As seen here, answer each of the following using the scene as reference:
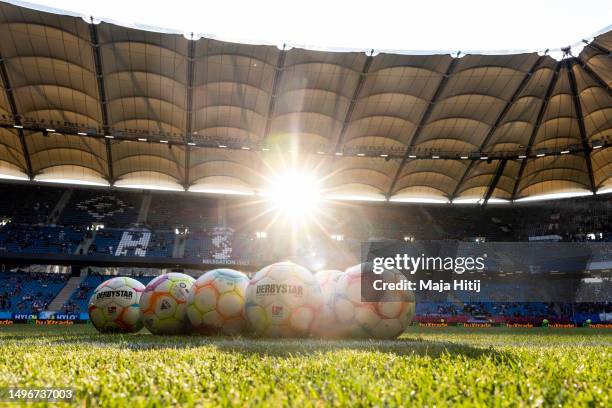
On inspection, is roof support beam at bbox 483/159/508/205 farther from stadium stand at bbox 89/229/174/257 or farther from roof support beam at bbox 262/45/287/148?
stadium stand at bbox 89/229/174/257

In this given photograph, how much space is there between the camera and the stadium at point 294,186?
12.0 metres

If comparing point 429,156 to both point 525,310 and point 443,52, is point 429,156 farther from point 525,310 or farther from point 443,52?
point 525,310

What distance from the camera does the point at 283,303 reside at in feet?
31.2

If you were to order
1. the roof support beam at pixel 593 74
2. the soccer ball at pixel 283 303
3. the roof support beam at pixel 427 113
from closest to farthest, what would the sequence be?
1. the soccer ball at pixel 283 303
2. the roof support beam at pixel 427 113
3. the roof support beam at pixel 593 74

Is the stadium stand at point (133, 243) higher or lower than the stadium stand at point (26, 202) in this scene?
lower

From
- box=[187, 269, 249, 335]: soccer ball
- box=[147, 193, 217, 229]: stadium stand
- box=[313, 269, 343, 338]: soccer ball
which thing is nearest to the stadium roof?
box=[147, 193, 217, 229]: stadium stand

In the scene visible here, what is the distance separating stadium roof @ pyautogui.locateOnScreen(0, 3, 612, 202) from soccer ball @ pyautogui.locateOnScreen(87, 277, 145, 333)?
18684 mm

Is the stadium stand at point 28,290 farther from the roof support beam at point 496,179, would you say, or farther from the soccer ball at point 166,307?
the roof support beam at point 496,179

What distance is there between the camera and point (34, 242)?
3900 cm

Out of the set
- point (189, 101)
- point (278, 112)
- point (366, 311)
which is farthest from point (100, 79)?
point (366, 311)

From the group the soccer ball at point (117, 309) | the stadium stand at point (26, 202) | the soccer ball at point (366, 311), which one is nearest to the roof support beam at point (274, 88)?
the soccer ball at point (117, 309)

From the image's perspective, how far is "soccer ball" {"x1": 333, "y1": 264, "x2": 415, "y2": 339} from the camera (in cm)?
965

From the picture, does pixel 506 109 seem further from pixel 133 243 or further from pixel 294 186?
pixel 133 243

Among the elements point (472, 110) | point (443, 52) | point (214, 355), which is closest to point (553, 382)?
point (214, 355)
